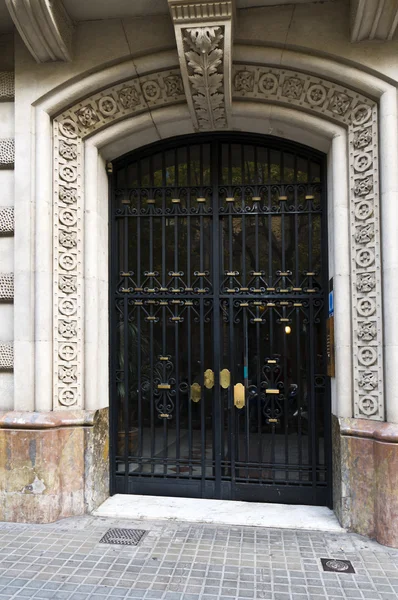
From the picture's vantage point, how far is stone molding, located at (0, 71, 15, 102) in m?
5.32

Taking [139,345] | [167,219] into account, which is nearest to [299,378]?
[139,345]

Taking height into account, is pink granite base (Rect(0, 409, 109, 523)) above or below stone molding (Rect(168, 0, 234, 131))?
below

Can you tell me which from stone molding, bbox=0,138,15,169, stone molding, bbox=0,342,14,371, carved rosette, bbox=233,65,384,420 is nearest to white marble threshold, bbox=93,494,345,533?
carved rosette, bbox=233,65,384,420

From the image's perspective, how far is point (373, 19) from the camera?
4.48 metres

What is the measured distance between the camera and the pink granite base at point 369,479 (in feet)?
14.2

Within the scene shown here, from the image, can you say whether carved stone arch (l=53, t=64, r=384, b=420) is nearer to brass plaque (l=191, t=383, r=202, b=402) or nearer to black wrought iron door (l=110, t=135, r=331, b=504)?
black wrought iron door (l=110, t=135, r=331, b=504)

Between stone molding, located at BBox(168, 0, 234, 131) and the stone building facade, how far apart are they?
0.05 feet

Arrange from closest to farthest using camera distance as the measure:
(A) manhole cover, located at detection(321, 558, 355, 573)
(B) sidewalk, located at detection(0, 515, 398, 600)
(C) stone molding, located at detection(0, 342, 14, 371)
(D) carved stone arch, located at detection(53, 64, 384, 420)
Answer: (B) sidewalk, located at detection(0, 515, 398, 600) < (A) manhole cover, located at detection(321, 558, 355, 573) < (D) carved stone arch, located at detection(53, 64, 384, 420) < (C) stone molding, located at detection(0, 342, 14, 371)

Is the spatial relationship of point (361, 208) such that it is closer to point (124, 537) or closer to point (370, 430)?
point (370, 430)

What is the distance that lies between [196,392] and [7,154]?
3510 mm

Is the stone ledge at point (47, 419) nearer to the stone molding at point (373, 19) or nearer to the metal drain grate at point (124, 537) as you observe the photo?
the metal drain grate at point (124, 537)

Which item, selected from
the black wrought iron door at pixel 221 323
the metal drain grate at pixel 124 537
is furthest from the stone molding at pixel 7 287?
the metal drain grate at pixel 124 537

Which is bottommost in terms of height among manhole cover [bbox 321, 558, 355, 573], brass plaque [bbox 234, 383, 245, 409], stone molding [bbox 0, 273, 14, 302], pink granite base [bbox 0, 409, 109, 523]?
manhole cover [bbox 321, 558, 355, 573]

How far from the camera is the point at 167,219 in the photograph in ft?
18.9
